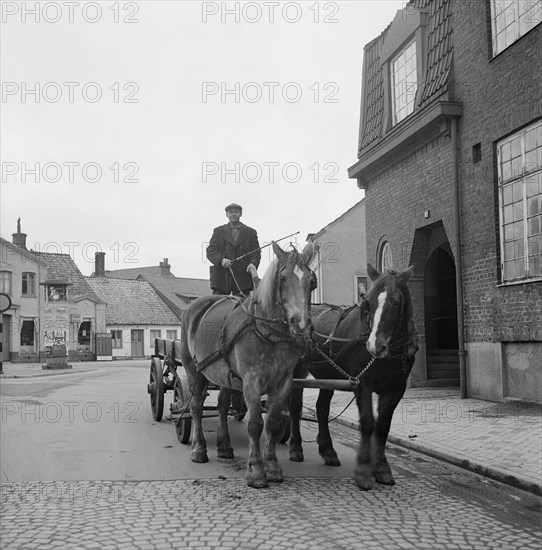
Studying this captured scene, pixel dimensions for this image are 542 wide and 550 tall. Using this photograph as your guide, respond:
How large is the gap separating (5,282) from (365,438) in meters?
40.9

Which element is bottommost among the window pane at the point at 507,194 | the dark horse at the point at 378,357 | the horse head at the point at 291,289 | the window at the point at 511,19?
the dark horse at the point at 378,357

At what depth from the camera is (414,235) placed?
46.5 feet

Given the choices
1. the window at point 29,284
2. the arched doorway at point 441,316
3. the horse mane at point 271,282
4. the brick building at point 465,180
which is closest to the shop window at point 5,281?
the window at point 29,284

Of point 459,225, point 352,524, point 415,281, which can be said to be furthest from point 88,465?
point 415,281

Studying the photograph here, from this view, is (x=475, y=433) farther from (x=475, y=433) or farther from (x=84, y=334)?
(x=84, y=334)

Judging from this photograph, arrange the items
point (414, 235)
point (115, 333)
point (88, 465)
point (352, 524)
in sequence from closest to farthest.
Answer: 1. point (352, 524)
2. point (88, 465)
3. point (414, 235)
4. point (115, 333)

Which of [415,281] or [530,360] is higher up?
[415,281]

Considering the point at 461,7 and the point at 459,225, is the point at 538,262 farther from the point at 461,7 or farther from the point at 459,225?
the point at 461,7

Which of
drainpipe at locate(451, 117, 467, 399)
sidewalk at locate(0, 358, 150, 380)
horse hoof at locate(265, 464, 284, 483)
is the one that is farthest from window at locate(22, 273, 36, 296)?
horse hoof at locate(265, 464, 284, 483)

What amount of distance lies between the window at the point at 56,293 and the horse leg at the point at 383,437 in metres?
41.2

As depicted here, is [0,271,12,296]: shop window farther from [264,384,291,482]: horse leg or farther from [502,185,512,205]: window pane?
[264,384,291,482]: horse leg

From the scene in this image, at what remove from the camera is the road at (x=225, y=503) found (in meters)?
4.32

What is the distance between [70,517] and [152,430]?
4218 millimetres

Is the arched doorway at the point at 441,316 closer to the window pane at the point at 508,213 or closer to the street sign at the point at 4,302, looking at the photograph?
the window pane at the point at 508,213
